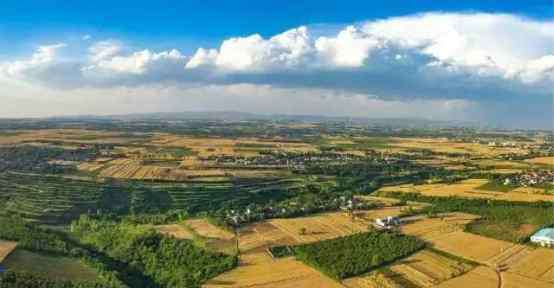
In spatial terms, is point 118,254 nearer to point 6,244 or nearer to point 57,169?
point 6,244

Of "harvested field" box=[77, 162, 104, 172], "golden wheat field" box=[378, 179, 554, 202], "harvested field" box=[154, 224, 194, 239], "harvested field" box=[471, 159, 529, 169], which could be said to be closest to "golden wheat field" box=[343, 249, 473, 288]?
"harvested field" box=[154, 224, 194, 239]

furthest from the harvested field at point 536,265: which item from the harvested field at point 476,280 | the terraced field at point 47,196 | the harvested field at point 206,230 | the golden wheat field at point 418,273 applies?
the terraced field at point 47,196

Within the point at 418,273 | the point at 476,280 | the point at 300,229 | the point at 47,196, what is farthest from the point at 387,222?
the point at 47,196

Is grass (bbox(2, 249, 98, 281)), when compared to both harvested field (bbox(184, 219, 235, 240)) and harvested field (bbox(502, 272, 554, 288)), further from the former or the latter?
harvested field (bbox(502, 272, 554, 288))

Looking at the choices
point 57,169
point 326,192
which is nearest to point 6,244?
point 326,192

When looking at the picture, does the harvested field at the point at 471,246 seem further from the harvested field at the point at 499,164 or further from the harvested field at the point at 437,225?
the harvested field at the point at 499,164
